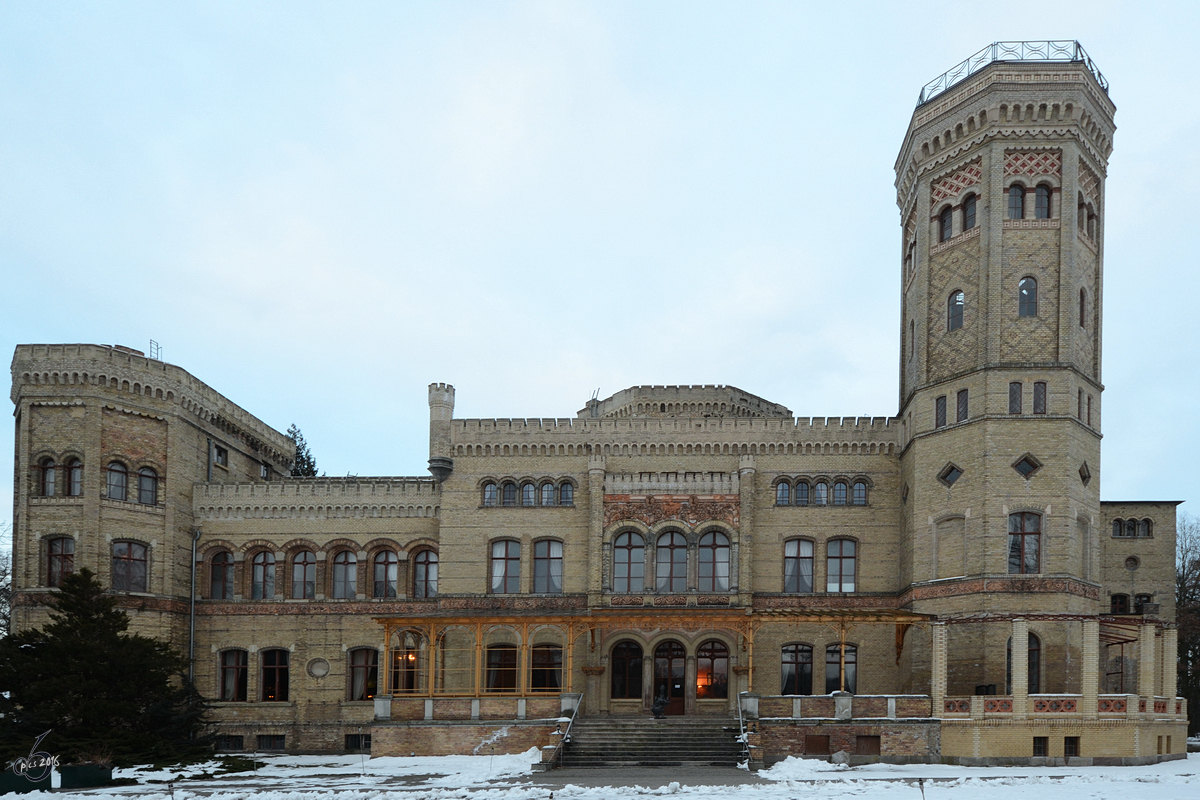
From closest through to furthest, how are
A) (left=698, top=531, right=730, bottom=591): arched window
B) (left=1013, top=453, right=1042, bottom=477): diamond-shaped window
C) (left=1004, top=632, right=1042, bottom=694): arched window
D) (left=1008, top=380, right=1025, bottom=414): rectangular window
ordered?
(left=1004, top=632, right=1042, bottom=694): arched window → (left=1013, top=453, right=1042, bottom=477): diamond-shaped window → (left=1008, top=380, right=1025, bottom=414): rectangular window → (left=698, top=531, right=730, bottom=591): arched window

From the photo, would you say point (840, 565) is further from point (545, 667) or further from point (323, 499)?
point (323, 499)

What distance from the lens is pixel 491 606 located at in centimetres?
3603

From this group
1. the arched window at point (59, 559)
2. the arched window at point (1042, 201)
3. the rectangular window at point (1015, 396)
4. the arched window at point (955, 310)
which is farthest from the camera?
the arched window at point (59, 559)

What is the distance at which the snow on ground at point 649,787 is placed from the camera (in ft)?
73.1

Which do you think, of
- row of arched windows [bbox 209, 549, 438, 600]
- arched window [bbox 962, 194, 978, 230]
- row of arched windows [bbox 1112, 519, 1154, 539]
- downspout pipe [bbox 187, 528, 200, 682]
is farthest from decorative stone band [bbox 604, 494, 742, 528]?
downspout pipe [bbox 187, 528, 200, 682]

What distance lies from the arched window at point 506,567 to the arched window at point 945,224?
16.9m

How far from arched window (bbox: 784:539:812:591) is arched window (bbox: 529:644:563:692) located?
782 cm

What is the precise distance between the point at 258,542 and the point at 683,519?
14.9m

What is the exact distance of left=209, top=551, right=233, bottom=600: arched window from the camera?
38.1m

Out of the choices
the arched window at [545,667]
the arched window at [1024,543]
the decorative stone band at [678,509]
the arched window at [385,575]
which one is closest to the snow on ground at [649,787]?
the arched window at [1024,543]

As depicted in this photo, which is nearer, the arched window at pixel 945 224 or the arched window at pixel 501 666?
the arched window at pixel 945 224

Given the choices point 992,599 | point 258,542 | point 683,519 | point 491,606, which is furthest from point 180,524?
point 992,599

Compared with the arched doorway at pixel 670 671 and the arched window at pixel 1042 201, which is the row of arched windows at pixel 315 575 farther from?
the arched window at pixel 1042 201

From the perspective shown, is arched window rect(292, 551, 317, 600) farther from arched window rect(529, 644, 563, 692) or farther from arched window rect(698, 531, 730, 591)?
arched window rect(698, 531, 730, 591)
